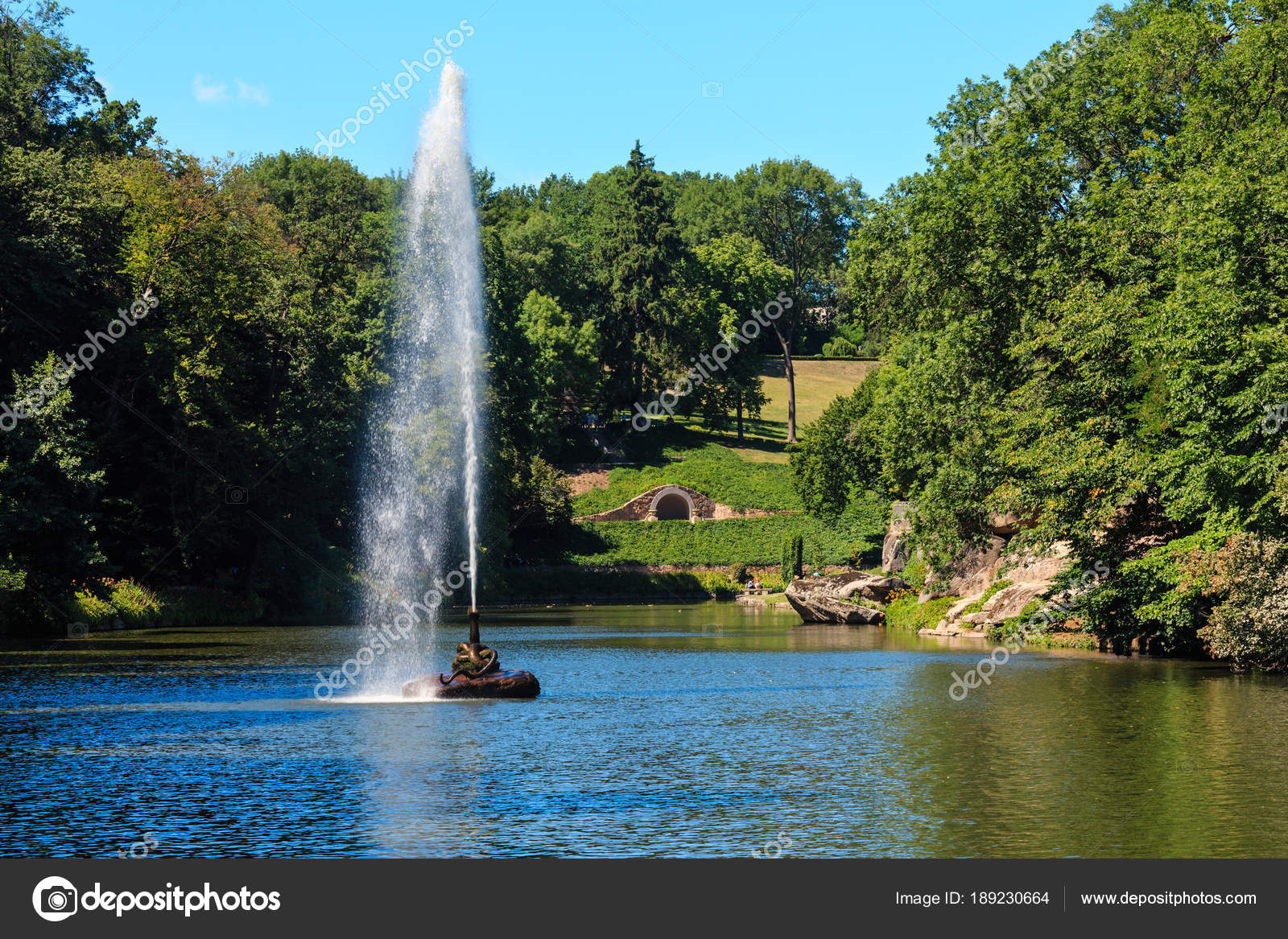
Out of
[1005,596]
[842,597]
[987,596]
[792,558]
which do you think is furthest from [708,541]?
[1005,596]

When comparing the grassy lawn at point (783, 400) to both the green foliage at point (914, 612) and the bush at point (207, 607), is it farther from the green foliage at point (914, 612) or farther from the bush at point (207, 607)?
the bush at point (207, 607)

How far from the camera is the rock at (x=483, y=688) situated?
2936 cm

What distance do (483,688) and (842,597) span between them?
39138 mm

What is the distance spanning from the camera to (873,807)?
55.9 ft

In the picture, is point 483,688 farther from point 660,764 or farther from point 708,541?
point 708,541

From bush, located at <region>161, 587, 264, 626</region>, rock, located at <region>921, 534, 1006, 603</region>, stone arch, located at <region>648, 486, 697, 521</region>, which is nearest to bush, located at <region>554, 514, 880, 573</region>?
stone arch, located at <region>648, 486, 697, 521</region>

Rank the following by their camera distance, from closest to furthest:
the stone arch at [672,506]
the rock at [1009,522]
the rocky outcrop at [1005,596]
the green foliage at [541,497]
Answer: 1. the rock at [1009,522]
2. the rocky outcrop at [1005,596]
3. the green foliage at [541,497]
4. the stone arch at [672,506]

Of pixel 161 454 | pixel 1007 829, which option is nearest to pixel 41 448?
pixel 161 454

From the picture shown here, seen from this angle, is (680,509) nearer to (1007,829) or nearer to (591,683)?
(591,683)

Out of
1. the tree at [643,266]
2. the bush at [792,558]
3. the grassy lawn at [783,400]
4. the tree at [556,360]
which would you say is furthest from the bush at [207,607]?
the grassy lawn at [783,400]
